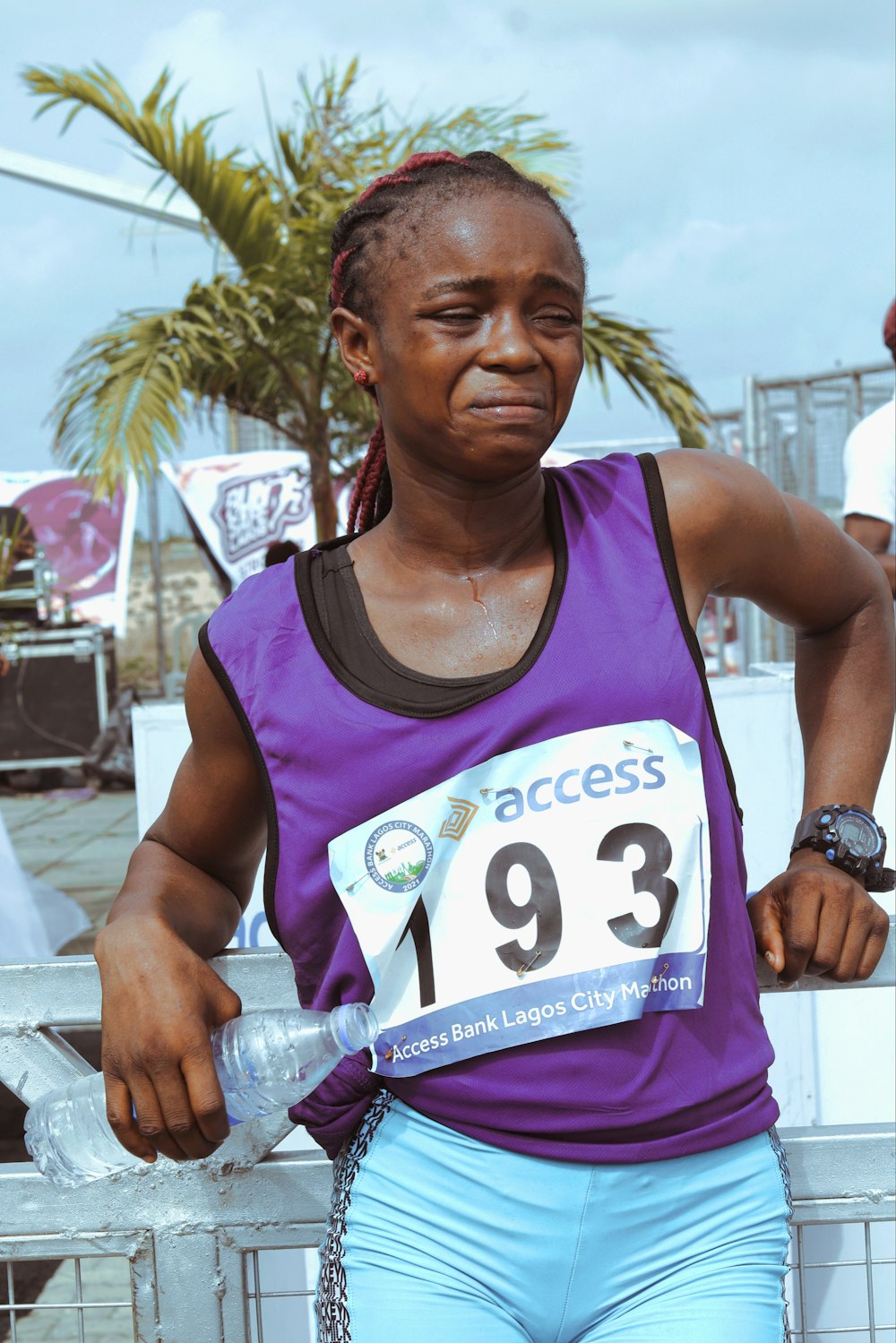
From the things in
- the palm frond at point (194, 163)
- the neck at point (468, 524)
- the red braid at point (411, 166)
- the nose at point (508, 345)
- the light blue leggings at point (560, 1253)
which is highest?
the palm frond at point (194, 163)

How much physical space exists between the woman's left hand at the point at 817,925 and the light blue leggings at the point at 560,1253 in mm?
251

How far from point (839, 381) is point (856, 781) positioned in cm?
588

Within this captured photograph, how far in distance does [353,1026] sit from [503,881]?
199mm

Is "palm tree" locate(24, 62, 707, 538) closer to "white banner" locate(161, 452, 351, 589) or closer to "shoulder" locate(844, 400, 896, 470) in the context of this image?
"shoulder" locate(844, 400, 896, 470)

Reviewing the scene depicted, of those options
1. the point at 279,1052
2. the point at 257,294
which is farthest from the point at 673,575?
the point at 257,294

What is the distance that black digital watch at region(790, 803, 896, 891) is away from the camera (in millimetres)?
1534

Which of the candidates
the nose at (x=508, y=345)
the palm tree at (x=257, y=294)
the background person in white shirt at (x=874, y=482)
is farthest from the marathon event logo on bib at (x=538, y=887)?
the palm tree at (x=257, y=294)

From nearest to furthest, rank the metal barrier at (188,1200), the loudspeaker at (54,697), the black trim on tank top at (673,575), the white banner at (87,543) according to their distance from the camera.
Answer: the black trim on tank top at (673,575) → the metal barrier at (188,1200) → the loudspeaker at (54,697) → the white banner at (87,543)

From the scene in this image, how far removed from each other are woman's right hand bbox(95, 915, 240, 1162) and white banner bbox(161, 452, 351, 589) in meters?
11.5

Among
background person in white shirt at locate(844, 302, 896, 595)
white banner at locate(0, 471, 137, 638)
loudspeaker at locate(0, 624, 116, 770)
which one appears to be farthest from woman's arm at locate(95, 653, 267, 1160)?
white banner at locate(0, 471, 137, 638)

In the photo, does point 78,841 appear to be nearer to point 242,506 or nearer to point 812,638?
point 242,506

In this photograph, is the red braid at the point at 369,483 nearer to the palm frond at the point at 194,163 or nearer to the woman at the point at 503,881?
the woman at the point at 503,881

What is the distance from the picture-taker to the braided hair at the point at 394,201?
1.41 meters

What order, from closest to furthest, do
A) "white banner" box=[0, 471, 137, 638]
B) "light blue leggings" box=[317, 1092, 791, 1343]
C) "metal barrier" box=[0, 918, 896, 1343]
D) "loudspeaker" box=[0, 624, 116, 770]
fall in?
"light blue leggings" box=[317, 1092, 791, 1343]
"metal barrier" box=[0, 918, 896, 1343]
"loudspeaker" box=[0, 624, 116, 770]
"white banner" box=[0, 471, 137, 638]
